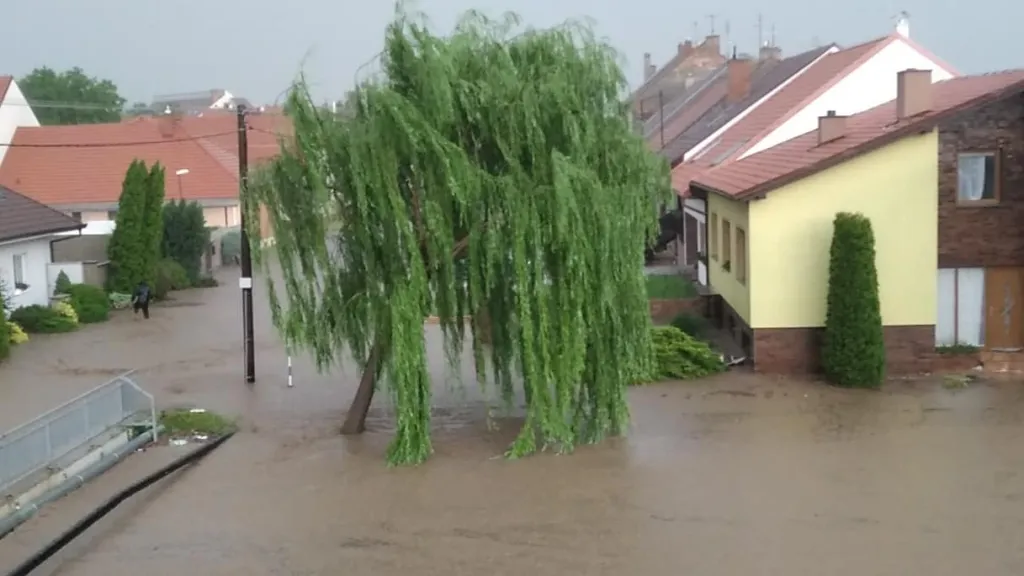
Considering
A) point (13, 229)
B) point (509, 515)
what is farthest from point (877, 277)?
point (13, 229)

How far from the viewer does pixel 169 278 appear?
126 feet

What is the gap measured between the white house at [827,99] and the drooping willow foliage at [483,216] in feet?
44.8

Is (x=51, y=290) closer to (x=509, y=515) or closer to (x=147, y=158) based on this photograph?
(x=147, y=158)

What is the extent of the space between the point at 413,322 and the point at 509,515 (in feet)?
11.2

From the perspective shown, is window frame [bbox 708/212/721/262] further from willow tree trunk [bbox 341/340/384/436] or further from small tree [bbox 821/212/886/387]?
willow tree trunk [bbox 341/340/384/436]

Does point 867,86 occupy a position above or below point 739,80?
below

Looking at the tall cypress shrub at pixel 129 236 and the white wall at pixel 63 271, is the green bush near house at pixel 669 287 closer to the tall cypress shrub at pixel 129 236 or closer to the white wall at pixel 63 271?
the tall cypress shrub at pixel 129 236

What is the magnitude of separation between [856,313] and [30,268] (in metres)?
22.9

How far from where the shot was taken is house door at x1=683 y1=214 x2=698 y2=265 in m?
33.4

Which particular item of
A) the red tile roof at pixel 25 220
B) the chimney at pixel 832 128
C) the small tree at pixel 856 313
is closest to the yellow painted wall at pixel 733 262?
the small tree at pixel 856 313

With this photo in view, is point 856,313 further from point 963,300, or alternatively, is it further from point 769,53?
point 769,53

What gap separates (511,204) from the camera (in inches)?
600

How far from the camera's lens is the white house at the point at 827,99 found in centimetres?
3066

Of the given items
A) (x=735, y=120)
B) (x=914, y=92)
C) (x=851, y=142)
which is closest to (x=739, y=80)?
(x=735, y=120)
